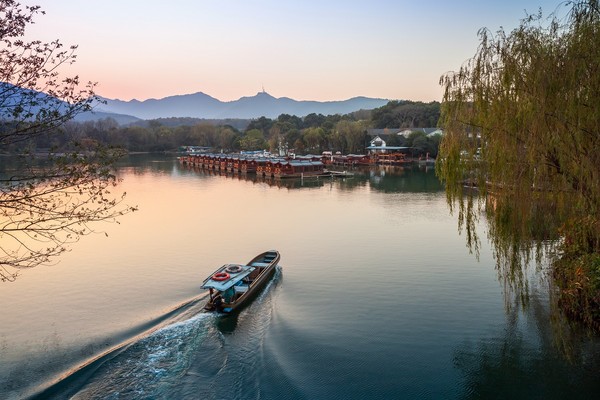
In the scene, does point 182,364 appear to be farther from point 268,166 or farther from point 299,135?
point 299,135

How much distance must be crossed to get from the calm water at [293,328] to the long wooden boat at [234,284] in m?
0.46

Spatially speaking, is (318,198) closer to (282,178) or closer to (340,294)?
(282,178)

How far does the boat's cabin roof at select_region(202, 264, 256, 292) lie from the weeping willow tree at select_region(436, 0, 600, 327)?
7.62 m

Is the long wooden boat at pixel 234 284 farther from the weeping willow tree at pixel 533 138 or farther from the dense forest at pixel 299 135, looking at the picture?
the dense forest at pixel 299 135

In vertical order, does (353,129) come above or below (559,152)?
above

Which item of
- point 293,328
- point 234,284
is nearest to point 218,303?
point 234,284

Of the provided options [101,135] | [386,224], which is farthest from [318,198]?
[101,135]

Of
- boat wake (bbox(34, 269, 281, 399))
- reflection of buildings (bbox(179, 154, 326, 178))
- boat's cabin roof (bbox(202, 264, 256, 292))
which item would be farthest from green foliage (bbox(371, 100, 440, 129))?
boat wake (bbox(34, 269, 281, 399))

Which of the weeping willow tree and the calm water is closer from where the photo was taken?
the weeping willow tree

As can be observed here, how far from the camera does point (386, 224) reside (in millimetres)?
27562

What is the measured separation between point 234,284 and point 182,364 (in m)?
3.56

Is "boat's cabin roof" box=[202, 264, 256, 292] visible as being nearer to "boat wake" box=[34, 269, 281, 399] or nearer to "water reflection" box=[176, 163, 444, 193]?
"boat wake" box=[34, 269, 281, 399]

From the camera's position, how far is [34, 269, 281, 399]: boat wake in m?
9.91

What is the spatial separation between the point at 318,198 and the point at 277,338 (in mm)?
27258
